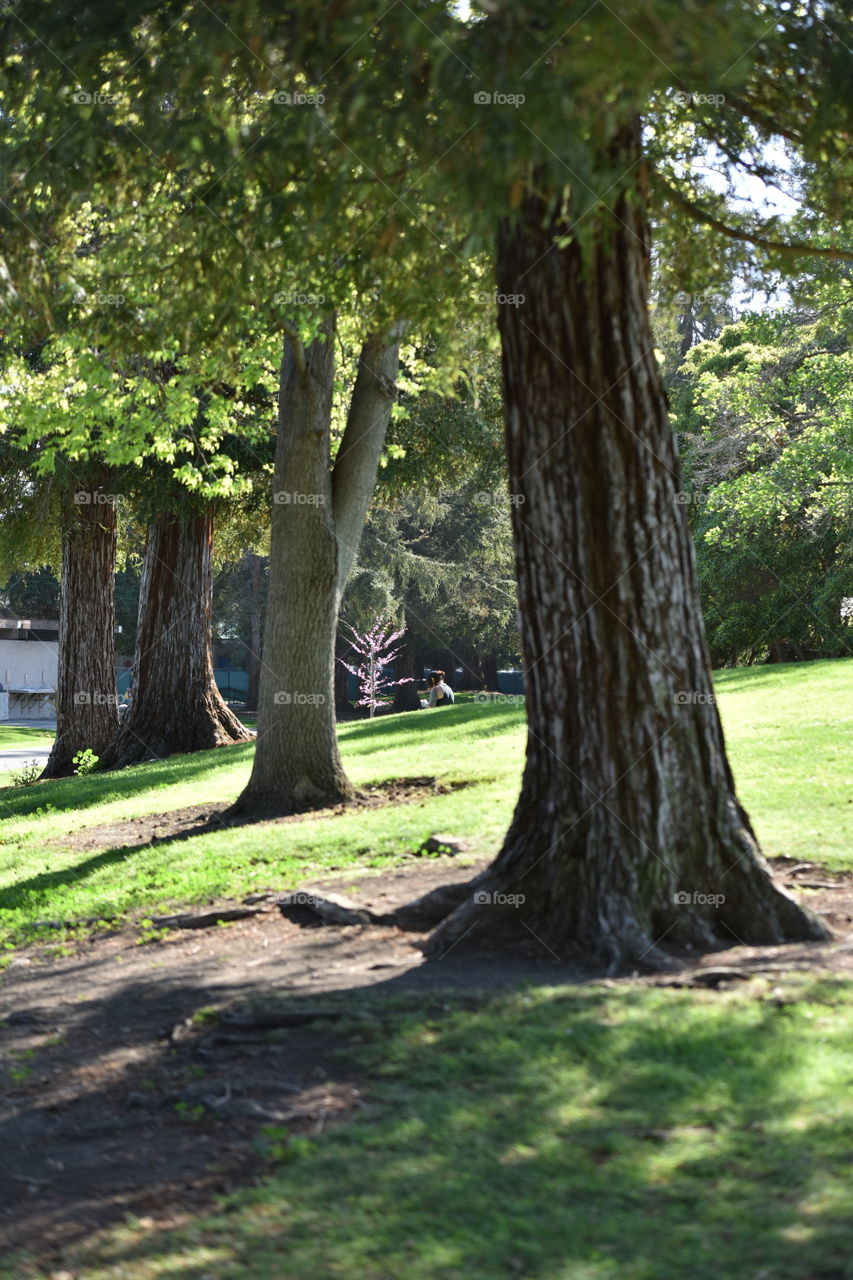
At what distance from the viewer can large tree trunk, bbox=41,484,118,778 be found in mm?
21312

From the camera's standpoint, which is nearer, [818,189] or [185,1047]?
[185,1047]

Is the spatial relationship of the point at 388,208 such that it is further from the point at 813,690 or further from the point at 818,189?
the point at 813,690

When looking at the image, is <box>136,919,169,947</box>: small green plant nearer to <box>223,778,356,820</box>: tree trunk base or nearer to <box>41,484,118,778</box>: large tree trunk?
<box>223,778,356,820</box>: tree trunk base

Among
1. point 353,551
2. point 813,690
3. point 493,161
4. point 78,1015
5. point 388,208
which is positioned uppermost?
point 388,208

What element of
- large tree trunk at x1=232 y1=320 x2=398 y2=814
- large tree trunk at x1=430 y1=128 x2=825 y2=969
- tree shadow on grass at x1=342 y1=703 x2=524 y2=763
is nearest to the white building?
tree shadow on grass at x1=342 y1=703 x2=524 y2=763

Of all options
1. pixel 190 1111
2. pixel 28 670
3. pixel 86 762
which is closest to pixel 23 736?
pixel 28 670

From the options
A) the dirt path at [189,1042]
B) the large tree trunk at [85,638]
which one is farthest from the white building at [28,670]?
Answer: the dirt path at [189,1042]

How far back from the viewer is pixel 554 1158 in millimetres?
4078

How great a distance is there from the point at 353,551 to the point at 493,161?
7952 millimetres

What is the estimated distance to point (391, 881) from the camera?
870cm

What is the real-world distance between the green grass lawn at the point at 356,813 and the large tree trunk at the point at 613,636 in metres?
2.29

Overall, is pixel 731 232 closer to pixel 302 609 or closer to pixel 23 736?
pixel 302 609

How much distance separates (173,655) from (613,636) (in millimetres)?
14753

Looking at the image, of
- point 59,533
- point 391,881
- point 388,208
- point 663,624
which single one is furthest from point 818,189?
point 59,533
